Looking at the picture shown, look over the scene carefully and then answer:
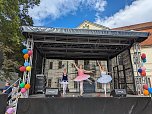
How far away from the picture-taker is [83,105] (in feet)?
15.7

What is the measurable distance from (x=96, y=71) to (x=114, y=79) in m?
2.17

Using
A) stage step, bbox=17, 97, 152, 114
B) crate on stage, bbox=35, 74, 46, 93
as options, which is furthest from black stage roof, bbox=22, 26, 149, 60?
stage step, bbox=17, 97, 152, 114

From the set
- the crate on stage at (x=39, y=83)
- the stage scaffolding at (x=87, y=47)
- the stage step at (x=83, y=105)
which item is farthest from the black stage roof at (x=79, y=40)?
the stage step at (x=83, y=105)

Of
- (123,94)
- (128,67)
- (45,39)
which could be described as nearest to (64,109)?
(123,94)

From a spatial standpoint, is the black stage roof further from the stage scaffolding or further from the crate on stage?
the crate on stage

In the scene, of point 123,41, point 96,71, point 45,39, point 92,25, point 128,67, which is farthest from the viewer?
point 92,25

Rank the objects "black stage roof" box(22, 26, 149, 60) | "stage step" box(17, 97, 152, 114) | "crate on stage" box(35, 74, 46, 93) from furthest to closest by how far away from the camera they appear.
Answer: "crate on stage" box(35, 74, 46, 93)
"black stage roof" box(22, 26, 149, 60)
"stage step" box(17, 97, 152, 114)

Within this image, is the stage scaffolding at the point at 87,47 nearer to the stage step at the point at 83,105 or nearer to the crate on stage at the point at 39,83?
the crate on stage at the point at 39,83

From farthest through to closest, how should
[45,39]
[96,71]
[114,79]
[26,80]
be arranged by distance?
[96,71], [114,79], [45,39], [26,80]

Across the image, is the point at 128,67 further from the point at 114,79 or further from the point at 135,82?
the point at 114,79

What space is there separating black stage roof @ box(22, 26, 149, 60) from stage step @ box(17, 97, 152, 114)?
2788 mm

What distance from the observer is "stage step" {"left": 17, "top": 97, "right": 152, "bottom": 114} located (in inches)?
182

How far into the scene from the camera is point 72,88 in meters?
13.3

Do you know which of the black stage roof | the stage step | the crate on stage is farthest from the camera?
the crate on stage
